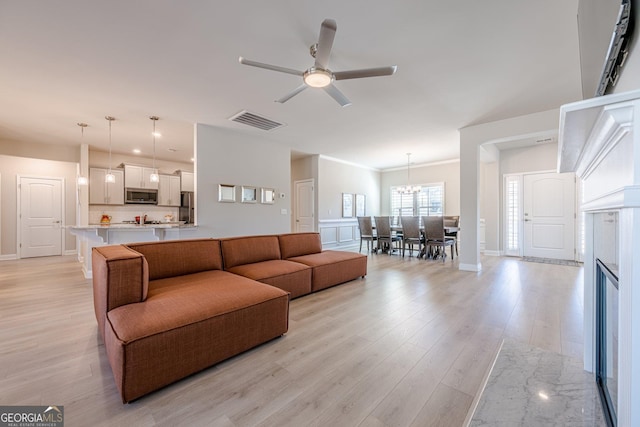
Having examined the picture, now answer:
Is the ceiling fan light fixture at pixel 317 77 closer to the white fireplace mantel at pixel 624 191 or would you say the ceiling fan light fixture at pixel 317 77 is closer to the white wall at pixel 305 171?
the white fireplace mantel at pixel 624 191

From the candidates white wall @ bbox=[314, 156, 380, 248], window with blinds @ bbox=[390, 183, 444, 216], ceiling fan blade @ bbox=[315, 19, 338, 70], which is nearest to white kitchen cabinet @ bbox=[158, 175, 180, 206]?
white wall @ bbox=[314, 156, 380, 248]

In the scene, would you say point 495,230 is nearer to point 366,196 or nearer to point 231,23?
point 366,196

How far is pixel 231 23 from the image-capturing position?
221 centimetres

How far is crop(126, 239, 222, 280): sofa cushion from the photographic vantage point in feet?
8.08

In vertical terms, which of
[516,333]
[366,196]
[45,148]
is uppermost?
[45,148]

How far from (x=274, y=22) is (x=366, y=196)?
7.09 metres

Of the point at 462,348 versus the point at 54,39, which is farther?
the point at 54,39

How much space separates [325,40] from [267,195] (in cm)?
398

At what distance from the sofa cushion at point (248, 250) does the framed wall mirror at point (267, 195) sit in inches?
82.0

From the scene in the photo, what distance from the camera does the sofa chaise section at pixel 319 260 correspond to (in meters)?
3.38

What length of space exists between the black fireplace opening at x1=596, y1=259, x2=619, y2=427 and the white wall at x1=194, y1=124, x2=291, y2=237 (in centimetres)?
493

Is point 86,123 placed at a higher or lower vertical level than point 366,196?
higher

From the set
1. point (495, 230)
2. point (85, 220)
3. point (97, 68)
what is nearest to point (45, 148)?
point (85, 220)

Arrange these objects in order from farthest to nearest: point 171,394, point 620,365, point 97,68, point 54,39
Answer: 1. point 97,68
2. point 54,39
3. point 171,394
4. point 620,365
